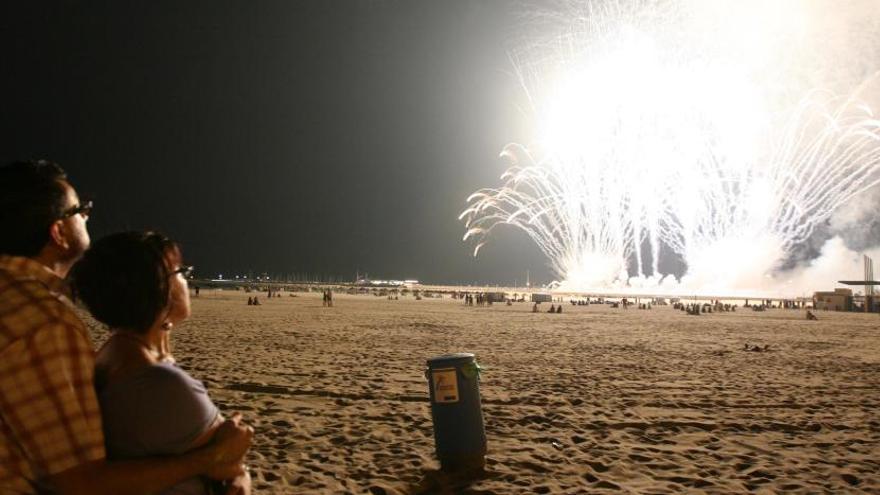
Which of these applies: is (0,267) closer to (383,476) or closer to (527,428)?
(383,476)

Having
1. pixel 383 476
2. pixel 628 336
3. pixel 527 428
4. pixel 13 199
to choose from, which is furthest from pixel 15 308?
pixel 628 336

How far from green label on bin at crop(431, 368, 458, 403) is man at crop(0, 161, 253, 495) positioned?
3.83 meters

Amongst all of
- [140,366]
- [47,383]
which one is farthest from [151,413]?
[47,383]

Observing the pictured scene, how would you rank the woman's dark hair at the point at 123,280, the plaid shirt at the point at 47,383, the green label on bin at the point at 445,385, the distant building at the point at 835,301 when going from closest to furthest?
the plaid shirt at the point at 47,383
the woman's dark hair at the point at 123,280
the green label on bin at the point at 445,385
the distant building at the point at 835,301

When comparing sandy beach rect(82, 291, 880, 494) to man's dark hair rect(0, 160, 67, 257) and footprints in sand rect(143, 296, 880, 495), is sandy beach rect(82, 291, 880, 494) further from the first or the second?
man's dark hair rect(0, 160, 67, 257)

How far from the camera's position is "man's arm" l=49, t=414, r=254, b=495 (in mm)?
1501

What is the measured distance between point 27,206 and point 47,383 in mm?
597

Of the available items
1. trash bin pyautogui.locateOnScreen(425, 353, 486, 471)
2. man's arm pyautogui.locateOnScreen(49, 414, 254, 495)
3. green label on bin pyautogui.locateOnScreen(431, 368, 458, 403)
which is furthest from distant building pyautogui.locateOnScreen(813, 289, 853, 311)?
man's arm pyautogui.locateOnScreen(49, 414, 254, 495)

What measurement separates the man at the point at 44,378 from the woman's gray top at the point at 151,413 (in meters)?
0.06

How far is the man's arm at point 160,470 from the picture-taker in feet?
4.92

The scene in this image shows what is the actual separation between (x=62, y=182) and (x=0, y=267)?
345 millimetres

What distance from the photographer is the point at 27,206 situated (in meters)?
1.73

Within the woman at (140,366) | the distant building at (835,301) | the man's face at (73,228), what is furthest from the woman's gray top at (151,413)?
the distant building at (835,301)

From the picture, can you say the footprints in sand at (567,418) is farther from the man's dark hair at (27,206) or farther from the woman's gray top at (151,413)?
the man's dark hair at (27,206)
